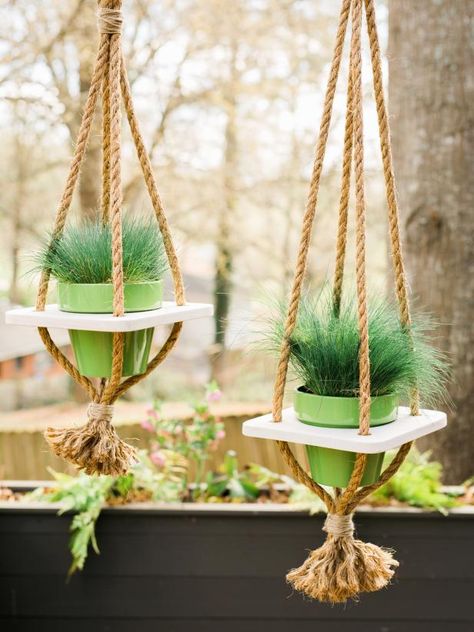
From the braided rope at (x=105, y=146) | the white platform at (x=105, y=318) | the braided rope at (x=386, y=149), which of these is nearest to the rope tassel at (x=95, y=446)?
the white platform at (x=105, y=318)

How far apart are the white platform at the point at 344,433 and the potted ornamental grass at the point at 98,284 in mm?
331

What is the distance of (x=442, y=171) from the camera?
253 cm

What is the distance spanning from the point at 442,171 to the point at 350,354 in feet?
4.72

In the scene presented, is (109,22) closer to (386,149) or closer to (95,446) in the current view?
(386,149)

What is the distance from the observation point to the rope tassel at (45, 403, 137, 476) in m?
1.42

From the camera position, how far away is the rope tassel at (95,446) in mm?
1415

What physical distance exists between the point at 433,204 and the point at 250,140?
5044mm

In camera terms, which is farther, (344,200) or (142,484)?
(142,484)

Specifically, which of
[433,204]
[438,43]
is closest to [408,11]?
[438,43]

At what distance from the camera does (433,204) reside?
254cm

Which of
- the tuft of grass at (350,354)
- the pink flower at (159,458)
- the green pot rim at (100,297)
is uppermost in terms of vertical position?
the green pot rim at (100,297)

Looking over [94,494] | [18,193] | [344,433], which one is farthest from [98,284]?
[18,193]

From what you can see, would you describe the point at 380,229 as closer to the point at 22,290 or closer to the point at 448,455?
the point at 22,290

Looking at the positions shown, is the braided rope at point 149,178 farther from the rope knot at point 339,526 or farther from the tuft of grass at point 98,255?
the rope knot at point 339,526
